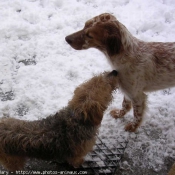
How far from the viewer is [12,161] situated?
3.21 m

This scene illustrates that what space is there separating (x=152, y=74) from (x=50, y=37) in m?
2.94

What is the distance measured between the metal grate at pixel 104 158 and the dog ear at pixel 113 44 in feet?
5.12

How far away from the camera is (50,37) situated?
5742 mm

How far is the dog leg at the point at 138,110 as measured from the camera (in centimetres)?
392

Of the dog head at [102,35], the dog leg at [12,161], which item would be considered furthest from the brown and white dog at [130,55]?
the dog leg at [12,161]

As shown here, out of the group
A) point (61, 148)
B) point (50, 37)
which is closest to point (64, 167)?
point (61, 148)

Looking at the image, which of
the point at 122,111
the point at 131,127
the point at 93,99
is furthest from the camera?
the point at 122,111

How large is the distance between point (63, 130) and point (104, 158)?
3.56 feet

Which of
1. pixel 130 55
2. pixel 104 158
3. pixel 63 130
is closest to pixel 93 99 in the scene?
pixel 63 130

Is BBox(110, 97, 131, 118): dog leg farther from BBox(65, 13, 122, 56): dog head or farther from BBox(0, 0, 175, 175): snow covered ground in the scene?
BBox(65, 13, 122, 56): dog head

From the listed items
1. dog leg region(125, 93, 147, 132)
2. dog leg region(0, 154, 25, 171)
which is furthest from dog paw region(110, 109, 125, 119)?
dog leg region(0, 154, 25, 171)

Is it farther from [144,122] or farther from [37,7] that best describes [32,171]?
[37,7]

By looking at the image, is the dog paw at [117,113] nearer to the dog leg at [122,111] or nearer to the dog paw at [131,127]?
the dog leg at [122,111]

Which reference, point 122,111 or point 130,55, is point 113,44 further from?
point 122,111
